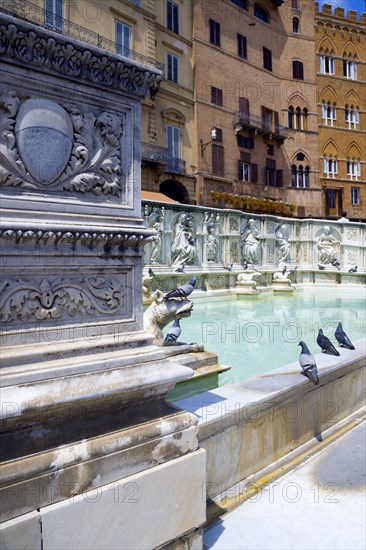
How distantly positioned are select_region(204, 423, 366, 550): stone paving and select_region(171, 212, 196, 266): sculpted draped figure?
7.91 m

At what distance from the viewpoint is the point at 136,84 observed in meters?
2.02

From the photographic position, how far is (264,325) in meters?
7.32

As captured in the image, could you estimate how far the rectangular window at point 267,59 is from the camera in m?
33.5

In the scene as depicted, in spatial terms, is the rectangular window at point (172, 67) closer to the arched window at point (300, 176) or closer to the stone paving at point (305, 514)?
the arched window at point (300, 176)

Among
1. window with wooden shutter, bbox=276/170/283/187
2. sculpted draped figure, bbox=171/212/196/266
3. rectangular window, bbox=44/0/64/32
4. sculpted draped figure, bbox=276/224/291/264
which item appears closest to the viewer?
sculpted draped figure, bbox=171/212/196/266

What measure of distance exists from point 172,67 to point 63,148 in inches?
1076

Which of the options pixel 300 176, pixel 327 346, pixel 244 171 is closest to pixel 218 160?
pixel 244 171

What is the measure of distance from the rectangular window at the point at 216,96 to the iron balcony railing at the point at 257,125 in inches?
66.4

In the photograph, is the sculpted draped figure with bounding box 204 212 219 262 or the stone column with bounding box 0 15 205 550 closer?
the stone column with bounding box 0 15 205 550

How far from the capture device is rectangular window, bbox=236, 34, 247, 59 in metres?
31.2

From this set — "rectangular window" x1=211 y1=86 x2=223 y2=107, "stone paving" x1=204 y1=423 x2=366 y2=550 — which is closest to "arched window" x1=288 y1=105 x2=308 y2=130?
"rectangular window" x1=211 y1=86 x2=223 y2=107

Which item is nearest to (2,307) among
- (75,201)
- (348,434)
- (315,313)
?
(75,201)

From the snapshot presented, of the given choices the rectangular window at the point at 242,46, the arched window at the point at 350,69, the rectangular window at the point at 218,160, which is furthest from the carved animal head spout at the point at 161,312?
the arched window at the point at 350,69

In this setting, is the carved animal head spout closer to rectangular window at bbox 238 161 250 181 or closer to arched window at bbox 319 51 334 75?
rectangular window at bbox 238 161 250 181
